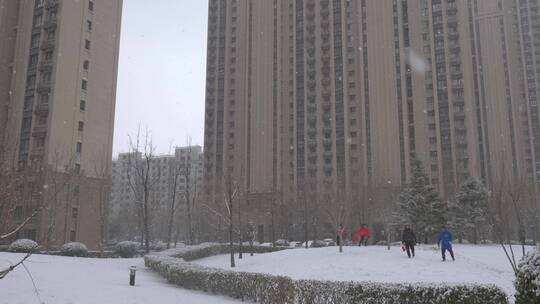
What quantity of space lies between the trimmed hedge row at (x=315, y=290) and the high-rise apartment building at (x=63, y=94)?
3282 centimetres

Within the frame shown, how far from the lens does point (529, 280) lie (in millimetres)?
5875

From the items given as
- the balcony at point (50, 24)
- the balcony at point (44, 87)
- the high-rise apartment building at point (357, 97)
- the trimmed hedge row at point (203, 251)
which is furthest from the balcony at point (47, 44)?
the trimmed hedge row at point (203, 251)

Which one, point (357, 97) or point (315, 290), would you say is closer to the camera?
point (315, 290)

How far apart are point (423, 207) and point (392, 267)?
19727 mm

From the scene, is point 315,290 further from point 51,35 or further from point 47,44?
point 51,35

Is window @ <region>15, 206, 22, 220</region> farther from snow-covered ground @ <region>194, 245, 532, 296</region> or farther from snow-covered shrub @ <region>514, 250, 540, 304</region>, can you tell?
snow-covered shrub @ <region>514, 250, 540, 304</region>

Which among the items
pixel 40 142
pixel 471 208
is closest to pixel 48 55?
pixel 40 142

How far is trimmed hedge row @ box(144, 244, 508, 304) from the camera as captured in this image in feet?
32.7

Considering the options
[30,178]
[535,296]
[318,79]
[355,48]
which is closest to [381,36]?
[355,48]

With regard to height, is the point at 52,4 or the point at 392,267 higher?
the point at 52,4

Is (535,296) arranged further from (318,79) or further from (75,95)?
(318,79)

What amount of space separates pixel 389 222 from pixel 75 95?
3642 cm

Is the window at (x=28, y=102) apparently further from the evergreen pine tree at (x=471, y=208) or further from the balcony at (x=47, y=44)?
the evergreen pine tree at (x=471, y=208)

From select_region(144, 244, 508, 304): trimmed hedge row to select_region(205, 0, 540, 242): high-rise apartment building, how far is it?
44.6 meters
